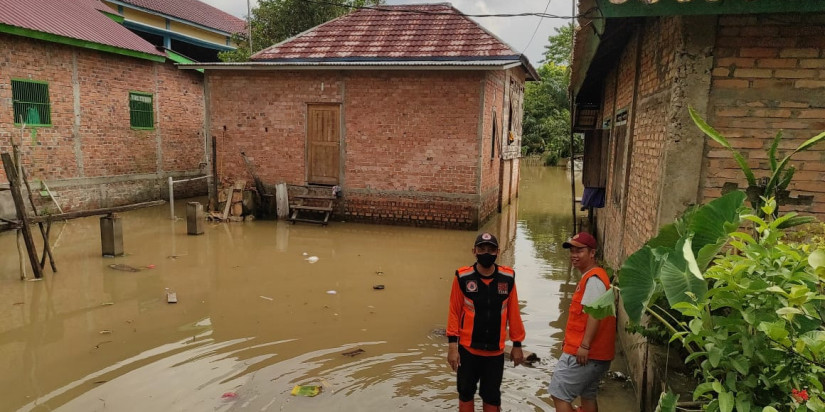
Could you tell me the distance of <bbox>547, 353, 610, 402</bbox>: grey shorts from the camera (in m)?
3.37

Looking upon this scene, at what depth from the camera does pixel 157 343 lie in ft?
18.0

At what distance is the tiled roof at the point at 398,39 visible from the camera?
13.2 metres

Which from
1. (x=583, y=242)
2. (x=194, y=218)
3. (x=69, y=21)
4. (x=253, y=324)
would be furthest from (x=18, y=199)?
(x=69, y=21)

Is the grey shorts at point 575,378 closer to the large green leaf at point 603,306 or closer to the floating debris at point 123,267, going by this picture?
the large green leaf at point 603,306

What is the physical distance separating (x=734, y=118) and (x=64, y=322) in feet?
24.0

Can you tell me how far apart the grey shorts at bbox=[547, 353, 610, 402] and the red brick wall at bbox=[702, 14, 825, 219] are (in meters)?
1.82

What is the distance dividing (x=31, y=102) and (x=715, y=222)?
47.0ft

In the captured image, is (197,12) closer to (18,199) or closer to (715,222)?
(18,199)

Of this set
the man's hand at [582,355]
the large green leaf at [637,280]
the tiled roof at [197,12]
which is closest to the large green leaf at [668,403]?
the large green leaf at [637,280]

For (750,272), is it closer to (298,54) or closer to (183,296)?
(183,296)

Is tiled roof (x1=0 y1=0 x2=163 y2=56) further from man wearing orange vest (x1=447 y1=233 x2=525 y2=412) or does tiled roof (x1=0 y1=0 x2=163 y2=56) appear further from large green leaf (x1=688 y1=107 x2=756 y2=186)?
large green leaf (x1=688 y1=107 x2=756 y2=186)

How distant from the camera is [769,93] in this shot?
12.4 ft

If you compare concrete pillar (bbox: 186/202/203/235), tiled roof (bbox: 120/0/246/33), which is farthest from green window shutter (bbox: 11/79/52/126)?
tiled roof (bbox: 120/0/246/33)

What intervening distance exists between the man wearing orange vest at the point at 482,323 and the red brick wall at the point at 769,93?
1.96 meters
